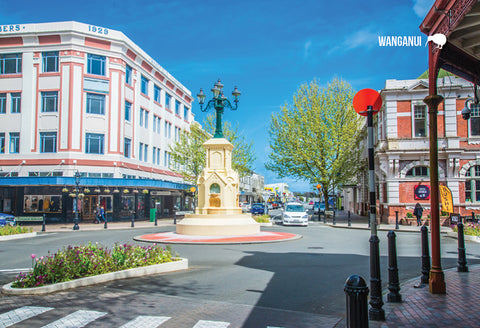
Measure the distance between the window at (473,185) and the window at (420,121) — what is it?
4.15 meters

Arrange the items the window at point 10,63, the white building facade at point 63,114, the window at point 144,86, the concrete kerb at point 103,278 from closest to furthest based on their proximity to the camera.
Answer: the concrete kerb at point 103,278 < the white building facade at point 63,114 < the window at point 10,63 < the window at point 144,86

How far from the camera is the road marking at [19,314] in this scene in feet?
19.1

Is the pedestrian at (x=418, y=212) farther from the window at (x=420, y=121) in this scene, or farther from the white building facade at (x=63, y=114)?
the white building facade at (x=63, y=114)

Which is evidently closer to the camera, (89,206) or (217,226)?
(217,226)

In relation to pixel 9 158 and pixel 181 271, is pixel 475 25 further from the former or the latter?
pixel 9 158

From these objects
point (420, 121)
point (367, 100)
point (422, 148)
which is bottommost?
point (367, 100)

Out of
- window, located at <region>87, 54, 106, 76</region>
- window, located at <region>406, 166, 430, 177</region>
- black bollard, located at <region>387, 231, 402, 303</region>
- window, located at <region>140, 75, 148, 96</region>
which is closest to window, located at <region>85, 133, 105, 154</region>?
window, located at <region>87, 54, 106, 76</region>

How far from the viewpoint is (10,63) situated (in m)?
35.8

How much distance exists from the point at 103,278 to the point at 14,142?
31.5 metres

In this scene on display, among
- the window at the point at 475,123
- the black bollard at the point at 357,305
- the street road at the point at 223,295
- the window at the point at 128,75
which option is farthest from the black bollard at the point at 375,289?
the window at the point at 128,75

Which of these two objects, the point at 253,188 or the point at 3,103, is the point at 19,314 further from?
the point at 253,188

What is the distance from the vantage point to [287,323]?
588 centimetres

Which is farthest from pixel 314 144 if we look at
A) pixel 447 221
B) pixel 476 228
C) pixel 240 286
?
pixel 240 286

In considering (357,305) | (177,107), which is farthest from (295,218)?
(177,107)
